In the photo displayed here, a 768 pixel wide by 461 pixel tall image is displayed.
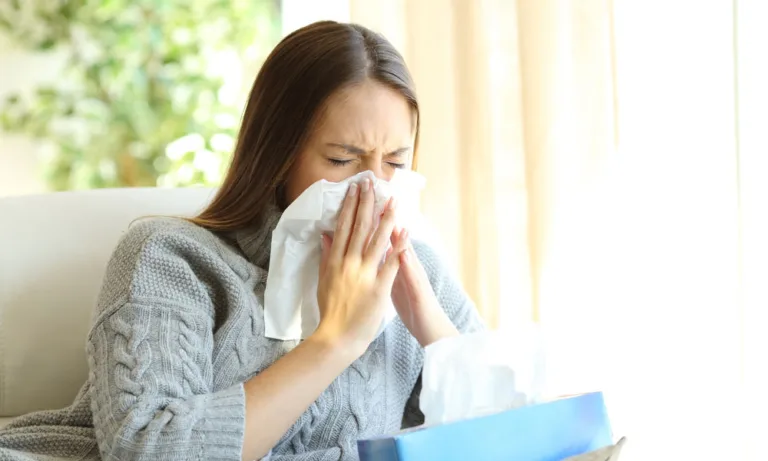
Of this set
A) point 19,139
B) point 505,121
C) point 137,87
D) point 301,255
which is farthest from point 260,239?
point 19,139

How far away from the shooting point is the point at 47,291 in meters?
1.30

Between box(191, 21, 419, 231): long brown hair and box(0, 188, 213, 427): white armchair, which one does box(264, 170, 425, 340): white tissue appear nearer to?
box(191, 21, 419, 231): long brown hair

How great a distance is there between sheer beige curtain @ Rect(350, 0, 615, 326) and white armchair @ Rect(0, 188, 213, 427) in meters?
0.78

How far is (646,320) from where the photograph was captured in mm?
1717

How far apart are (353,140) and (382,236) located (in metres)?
0.13

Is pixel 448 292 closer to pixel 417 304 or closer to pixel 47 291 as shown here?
pixel 417 304

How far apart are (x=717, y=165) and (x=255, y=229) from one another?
→ 2.91 feet

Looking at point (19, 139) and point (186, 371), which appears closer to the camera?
Answer: point (186, 371)

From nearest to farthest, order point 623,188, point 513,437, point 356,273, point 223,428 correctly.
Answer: point 513,437 → point 223,428 → point 356,273 → point 623,188

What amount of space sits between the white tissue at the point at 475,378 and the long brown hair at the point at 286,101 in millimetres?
405

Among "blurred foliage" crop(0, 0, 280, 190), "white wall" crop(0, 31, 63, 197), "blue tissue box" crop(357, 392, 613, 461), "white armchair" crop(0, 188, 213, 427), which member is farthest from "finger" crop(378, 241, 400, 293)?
"white wall" crop(0, 31, 63, 197)

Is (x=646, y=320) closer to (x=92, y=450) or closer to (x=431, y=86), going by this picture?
(x=431, y=86)

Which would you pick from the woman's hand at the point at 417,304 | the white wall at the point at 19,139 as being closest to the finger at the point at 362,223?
the woman's hand at the point at 417,304

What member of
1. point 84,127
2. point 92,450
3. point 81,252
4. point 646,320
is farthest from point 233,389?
point 84,127
